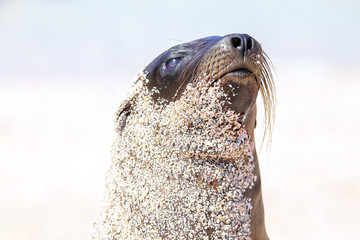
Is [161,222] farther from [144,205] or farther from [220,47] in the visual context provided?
[220,47]

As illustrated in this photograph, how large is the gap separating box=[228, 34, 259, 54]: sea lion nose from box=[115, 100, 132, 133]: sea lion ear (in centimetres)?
56

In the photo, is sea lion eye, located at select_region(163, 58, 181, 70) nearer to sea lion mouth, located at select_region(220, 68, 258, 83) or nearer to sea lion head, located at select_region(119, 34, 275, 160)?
sea lion head, located at select_region(119, 34, 275, 160)

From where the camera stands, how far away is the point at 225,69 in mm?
1436

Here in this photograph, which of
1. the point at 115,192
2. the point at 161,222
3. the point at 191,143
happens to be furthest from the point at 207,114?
the point at 115,192

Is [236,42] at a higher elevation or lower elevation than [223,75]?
higher

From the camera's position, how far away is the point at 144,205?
1.64 m

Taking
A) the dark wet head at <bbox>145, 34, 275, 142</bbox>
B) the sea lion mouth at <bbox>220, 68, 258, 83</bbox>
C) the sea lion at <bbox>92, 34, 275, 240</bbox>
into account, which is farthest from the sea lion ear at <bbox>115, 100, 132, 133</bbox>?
the sea lion mouth at <bbox>220, 68, 258, 83</bbox>

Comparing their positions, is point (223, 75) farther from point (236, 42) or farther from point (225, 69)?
point (236, 42)

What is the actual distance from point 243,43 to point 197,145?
0.41 m

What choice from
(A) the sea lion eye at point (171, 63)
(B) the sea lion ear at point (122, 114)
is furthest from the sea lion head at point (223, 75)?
(B) the sea lion ear at point (122, 114)

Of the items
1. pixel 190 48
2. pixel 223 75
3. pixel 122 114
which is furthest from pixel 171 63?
pixel 122 114

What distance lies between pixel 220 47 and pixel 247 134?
14.3 inches

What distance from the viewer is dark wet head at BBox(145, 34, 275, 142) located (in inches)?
56.6

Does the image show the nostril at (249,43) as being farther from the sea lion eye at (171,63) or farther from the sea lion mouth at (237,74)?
the sea lion eye at (171,63)
